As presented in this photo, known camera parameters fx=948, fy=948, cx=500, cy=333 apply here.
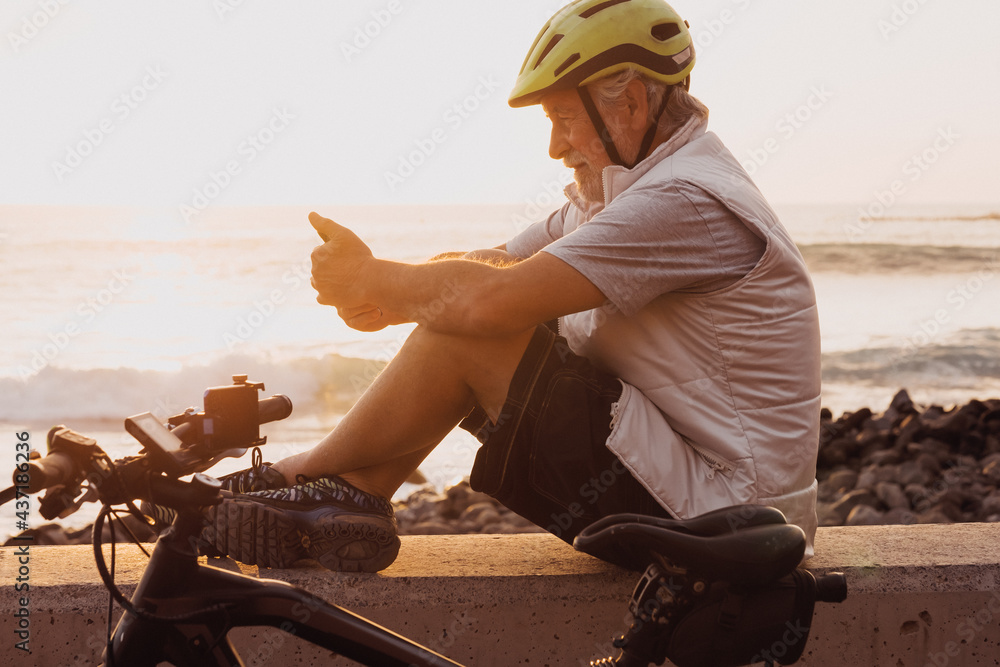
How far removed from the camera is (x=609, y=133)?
259 cm

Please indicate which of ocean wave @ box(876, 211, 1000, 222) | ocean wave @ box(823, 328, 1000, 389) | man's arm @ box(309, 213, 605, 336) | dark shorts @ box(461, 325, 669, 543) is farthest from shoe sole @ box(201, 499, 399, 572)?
ocean wave @ box(876, 211, 1000, 222)

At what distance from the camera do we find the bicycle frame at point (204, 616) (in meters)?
1.50

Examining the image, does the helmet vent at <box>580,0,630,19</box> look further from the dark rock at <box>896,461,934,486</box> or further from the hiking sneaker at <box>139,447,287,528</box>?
the dark rock at <box>896,461,934,486</box>

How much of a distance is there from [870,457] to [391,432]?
230 inches

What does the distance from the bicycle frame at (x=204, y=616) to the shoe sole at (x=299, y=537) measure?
0.88m

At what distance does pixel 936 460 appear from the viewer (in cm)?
700

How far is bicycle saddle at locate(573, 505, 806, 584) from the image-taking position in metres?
1.51

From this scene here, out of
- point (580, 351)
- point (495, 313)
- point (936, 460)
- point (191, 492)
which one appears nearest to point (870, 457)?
point (936, 460)

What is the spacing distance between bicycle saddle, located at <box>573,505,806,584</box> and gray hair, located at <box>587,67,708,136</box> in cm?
140

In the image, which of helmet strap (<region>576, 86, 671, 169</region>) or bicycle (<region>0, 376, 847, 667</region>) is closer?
bicycle (<region>0, 376, 847, 667</region>)

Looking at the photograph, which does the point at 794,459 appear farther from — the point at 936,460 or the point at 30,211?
the point at 30,211

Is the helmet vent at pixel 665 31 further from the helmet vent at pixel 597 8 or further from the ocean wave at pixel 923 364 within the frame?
the ocean wave at pixel 923 364

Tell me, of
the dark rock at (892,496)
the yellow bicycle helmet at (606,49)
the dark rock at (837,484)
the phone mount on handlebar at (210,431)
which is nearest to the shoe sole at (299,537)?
the phone mount on handlebar at (210,431)

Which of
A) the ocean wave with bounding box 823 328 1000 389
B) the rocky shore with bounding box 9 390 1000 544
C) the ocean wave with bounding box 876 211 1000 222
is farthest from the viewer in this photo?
the ocean wave with bounding box 876 211 1000 222
